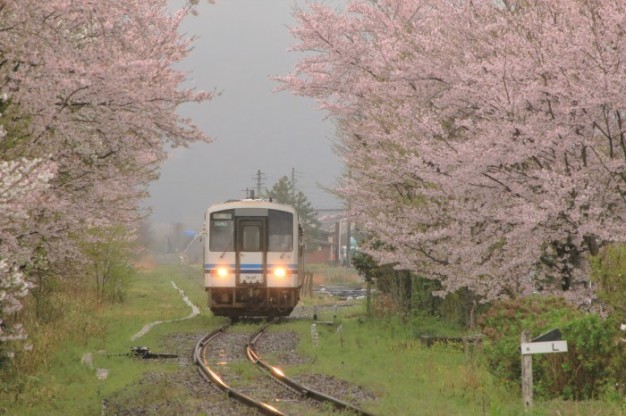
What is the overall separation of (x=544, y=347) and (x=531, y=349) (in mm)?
142

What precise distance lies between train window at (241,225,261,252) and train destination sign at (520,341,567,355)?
14.9 metres

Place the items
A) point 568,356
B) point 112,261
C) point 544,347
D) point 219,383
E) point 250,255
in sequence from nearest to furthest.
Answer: point 544,347, point 568,356, point 219,383, point 250,255, point 112,261

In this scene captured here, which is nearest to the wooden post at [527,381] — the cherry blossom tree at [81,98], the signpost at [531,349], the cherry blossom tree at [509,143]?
the signpost at [531,349]

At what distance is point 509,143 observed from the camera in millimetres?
13305

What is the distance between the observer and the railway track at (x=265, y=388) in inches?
418

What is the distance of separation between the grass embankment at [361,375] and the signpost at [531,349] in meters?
0.22

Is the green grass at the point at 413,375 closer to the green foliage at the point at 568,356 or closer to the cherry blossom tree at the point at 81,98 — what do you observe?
the green foliage at the point at 568,356

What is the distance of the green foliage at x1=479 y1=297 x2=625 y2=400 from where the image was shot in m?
10.3

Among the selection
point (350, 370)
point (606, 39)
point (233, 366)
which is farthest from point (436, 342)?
point (606, 39)

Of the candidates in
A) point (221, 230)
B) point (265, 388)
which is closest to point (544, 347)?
point (265, 388)

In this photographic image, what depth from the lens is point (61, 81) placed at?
10.8 meters

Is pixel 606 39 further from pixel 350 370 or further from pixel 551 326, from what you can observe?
pixel 350 370

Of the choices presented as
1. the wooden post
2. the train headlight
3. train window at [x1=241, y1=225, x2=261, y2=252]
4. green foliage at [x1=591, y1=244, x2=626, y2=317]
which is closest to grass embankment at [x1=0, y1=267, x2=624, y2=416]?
the wooden post

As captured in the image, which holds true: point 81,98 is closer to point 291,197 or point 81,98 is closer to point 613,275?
point 613,275
